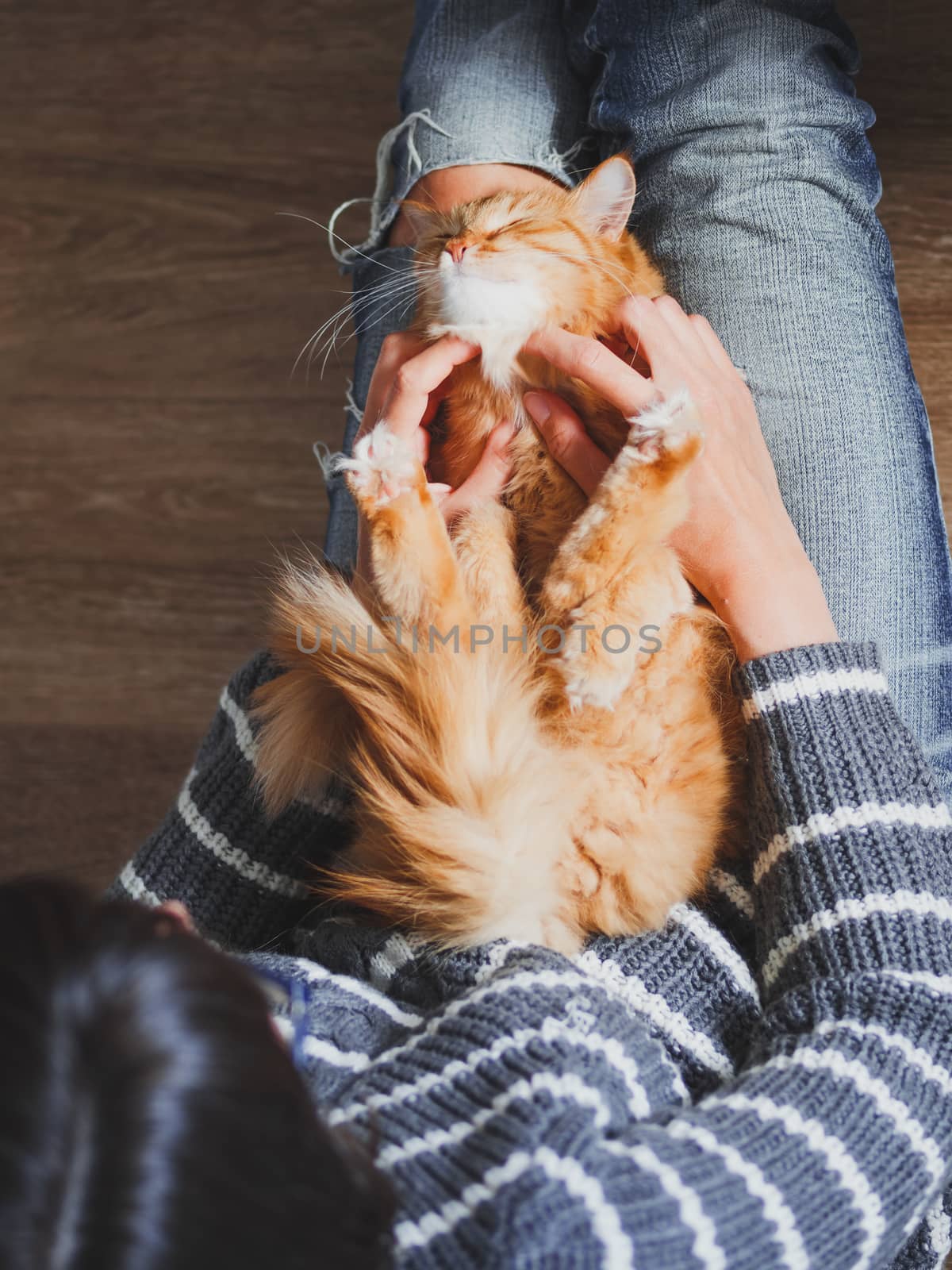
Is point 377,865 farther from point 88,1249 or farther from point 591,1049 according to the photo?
point 88,1249

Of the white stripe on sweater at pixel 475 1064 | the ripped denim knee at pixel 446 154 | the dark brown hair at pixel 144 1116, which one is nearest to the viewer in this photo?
the dark brown hair at pixel 144 1116

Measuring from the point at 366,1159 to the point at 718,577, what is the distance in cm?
62

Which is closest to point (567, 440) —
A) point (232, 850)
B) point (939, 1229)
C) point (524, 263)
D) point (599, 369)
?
point (599, 369)

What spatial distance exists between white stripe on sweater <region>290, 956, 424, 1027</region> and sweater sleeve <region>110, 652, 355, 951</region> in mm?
165

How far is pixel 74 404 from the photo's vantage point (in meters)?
1.73

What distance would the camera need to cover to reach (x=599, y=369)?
3.05ft

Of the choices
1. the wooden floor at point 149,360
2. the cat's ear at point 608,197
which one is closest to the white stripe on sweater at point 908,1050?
the cat's ear at point 608,197

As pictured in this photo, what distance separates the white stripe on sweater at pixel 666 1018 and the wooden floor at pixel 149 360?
3.29ft

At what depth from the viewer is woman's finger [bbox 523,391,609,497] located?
0.97 m

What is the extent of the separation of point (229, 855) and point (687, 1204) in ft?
1.88

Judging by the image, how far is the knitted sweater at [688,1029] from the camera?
607 millimetres

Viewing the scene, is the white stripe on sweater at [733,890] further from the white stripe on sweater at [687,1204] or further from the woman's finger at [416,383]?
the woman's finger at [416,383]

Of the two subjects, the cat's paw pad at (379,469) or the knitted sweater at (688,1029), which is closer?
the knitted sweater at (688,1029)

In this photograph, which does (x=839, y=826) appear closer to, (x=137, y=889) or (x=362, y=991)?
(x=362, y=991)
